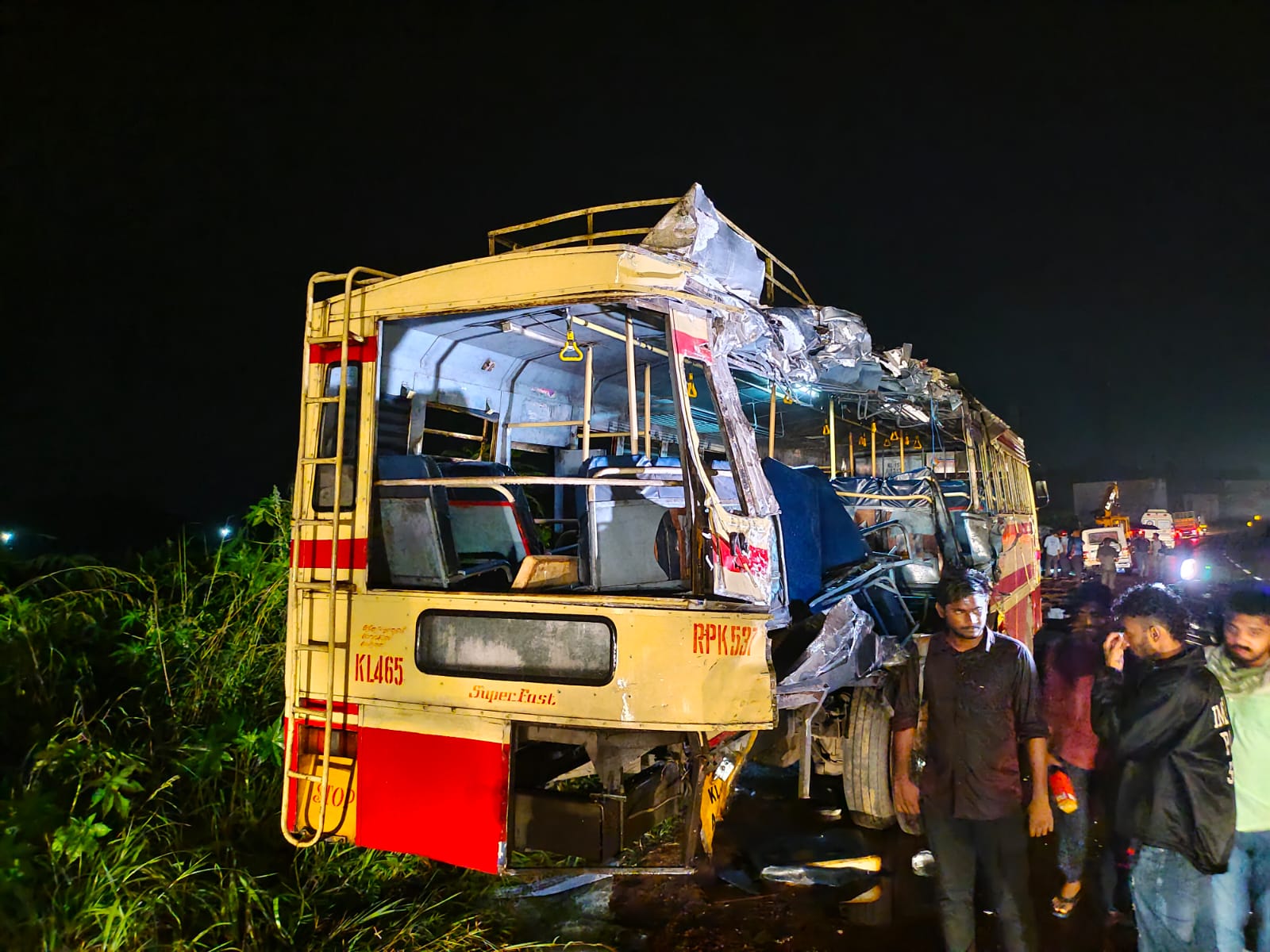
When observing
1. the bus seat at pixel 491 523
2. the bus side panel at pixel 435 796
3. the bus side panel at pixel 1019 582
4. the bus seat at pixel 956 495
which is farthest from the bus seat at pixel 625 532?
the bus side panel at pixel 1019 582

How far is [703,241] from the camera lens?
10.5 feet

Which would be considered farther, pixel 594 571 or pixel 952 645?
pixel 594 571

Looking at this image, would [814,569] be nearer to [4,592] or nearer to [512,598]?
[512,598]

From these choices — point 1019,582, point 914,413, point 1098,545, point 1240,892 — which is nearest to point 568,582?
point 1240,892

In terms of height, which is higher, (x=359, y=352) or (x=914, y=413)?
(x=914, y=413)

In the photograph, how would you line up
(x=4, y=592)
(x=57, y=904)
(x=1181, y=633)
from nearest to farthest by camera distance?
1. (x=1181, y=633)
2. (x=57, y=904)
3. (x=4, y=592)

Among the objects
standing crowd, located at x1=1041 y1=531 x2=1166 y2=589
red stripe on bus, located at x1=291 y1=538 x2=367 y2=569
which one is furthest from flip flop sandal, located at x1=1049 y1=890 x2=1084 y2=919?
standing crowd, located at x1=1041 y1=531 x2=1166 y2=589

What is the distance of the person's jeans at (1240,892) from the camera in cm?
288

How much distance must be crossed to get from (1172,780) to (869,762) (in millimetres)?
2229

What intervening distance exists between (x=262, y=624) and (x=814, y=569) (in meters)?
4.08

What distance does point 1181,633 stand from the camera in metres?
2.91

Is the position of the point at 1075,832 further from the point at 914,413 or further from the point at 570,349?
the point at 570,349

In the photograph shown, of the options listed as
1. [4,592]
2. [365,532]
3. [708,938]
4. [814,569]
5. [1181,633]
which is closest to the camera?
[1181,633]

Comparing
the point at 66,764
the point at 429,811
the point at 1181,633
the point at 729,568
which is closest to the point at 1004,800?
the point at 1181,633
